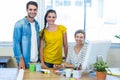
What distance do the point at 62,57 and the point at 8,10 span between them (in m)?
1.68

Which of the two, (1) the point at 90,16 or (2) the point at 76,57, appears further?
(1) the point at 90,16

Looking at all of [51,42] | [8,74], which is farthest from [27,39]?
[8,74]

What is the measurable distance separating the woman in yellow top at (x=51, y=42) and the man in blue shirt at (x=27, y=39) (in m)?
0.09

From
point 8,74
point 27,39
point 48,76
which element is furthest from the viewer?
point 27,39

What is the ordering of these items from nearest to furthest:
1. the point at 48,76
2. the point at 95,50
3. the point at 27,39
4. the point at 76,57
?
the point at 95,50 → the point at 48,76 → the point at 76,57 → the point at 27,39

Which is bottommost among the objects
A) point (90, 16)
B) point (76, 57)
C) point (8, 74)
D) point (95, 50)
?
point (8, 74)

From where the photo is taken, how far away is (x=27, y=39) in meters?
2.82

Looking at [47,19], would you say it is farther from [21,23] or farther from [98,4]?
[98,4]

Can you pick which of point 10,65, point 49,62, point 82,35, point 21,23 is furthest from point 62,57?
point 10,65

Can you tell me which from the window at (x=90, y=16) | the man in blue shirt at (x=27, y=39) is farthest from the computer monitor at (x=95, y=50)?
the window at (x=90, y=16)

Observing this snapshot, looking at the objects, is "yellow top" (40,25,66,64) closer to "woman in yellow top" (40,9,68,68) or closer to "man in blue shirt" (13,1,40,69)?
"woman in yellow top" (40,9,68,68)

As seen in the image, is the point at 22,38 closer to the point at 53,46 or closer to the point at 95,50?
the point at 53,46

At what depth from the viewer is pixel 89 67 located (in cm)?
227

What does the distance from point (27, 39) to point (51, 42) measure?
1.01ft
